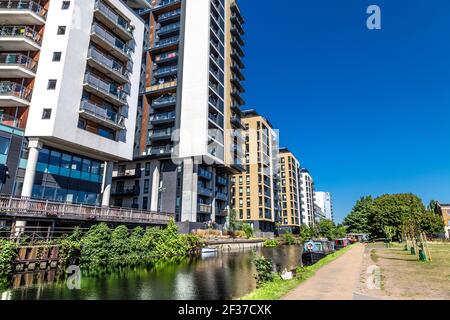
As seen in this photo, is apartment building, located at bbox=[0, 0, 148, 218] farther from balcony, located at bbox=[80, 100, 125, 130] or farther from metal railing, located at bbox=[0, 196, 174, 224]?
metal railing, located at bbox=[0, 196, 174, 224]

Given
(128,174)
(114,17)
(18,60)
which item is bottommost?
(128,174)

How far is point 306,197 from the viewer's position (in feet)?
528

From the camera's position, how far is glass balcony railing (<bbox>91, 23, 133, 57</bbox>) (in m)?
40.0

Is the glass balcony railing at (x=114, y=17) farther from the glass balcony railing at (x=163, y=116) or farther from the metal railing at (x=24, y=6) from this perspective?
the glass balcony railing at (x=163, y=116)

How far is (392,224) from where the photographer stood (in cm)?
7394

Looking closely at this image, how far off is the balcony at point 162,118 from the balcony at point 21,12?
2708 centimetres

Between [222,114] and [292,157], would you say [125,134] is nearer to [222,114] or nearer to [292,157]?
[222,114]

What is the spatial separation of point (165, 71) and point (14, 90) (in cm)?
3445

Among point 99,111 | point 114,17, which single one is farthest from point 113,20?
point 99,111

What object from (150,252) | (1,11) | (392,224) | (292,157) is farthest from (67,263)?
(292,157)

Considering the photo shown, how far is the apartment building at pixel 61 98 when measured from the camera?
33625 millimetres

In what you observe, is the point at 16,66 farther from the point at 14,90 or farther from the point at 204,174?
the point at 204,174

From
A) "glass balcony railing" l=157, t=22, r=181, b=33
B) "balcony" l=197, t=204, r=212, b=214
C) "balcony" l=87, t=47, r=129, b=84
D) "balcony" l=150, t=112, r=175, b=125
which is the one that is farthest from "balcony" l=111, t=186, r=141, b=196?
"glass balcony railing" l=157, t=22, r=181, b=33

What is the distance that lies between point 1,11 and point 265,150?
80904 mm
